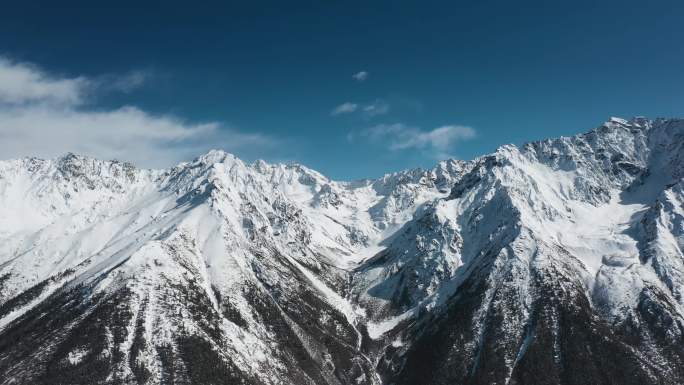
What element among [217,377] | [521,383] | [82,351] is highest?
[521,383]

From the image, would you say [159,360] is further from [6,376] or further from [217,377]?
[6,376]

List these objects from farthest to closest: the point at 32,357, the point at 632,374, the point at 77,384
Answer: the point at 632,374
the point at 32,357
the point at 77,384

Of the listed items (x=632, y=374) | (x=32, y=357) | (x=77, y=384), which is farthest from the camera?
(x=632, y=374)

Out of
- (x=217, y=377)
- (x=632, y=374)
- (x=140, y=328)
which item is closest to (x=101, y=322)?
(x=140, y=328)

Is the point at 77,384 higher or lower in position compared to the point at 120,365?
lower

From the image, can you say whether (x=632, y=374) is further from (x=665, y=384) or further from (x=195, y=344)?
(x=195, y=344)

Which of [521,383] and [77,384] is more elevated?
[521,383]

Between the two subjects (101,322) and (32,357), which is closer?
(32,357)

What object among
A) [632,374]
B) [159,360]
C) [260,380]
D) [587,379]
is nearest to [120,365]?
[159,360]

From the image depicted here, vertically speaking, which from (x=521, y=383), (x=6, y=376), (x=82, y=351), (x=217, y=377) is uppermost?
(x=521, y=383)
